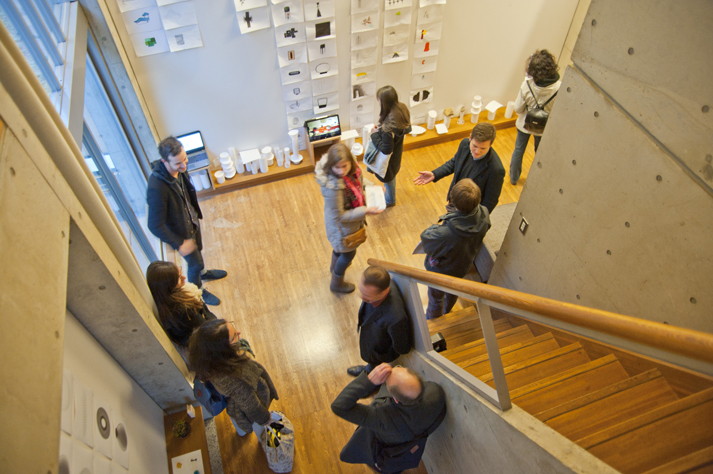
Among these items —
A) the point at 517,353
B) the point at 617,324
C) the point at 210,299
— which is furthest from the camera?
the point at 210,299

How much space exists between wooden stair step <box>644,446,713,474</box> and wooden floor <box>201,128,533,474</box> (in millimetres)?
2257

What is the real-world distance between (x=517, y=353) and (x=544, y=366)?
262mm

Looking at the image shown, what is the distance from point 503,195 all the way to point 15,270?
16.4 ft

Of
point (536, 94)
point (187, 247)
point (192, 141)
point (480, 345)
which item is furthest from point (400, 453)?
point (192, 141)

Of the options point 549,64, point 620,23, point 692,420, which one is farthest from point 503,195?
point 692,420

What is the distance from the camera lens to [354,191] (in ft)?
11.8

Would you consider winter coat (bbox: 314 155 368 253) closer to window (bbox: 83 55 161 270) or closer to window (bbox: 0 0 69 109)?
window (bbox: 83 55 161 270)

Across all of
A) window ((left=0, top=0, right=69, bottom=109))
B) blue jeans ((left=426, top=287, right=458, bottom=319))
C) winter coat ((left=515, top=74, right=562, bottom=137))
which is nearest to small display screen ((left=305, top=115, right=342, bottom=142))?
winter coat ((left=515, top=74, right=562, bottom=137))

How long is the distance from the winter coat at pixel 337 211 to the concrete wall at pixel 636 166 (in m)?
1.46

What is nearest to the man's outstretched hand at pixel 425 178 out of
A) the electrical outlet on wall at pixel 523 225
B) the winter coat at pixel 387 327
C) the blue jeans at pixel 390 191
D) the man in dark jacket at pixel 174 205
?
the blue jeans at pixel 390 191

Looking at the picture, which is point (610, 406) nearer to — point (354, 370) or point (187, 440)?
point (354, 370)

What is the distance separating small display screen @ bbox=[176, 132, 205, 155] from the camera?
16.6ft

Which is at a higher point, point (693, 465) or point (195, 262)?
point (693, 465)

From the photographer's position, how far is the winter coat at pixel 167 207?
3.36 metres
